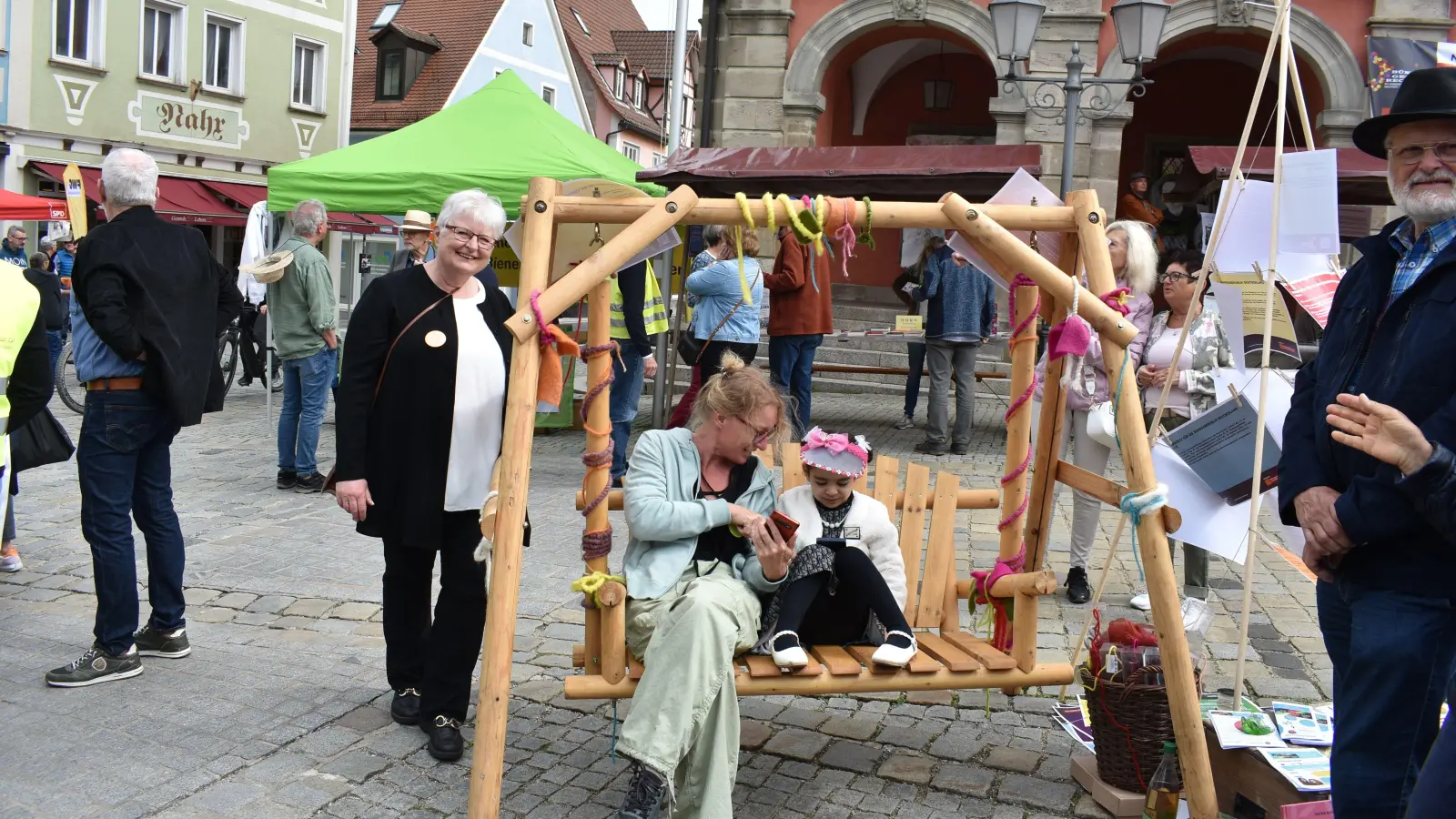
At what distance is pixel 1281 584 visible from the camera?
6.61 meters

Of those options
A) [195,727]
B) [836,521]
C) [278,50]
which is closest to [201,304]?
[195,727]

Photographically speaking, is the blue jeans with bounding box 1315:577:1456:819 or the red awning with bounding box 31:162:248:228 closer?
the blue jeans with bounding box 1315:577:1456:819

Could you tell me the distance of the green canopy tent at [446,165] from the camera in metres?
10.0

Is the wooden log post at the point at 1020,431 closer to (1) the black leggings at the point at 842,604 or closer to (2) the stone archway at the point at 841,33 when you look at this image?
(1) the black leggings at the point at 842,604

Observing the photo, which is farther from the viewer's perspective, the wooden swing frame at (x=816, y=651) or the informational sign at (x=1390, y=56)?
the informational sign at (x=1390, y=56)

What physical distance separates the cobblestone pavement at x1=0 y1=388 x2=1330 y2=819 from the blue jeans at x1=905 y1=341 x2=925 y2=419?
17.5 feet

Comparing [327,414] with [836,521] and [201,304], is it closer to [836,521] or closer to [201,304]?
[201,304]

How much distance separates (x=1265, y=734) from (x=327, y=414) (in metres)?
10.2

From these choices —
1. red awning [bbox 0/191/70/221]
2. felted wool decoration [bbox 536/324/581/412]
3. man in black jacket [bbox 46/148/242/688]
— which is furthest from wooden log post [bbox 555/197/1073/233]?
red awning [bbox 0/191/70/221]

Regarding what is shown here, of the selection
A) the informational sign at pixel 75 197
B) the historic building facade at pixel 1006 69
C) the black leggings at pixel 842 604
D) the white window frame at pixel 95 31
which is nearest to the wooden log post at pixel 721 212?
the black leggings at pixel 842 604

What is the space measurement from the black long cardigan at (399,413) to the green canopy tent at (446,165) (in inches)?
231

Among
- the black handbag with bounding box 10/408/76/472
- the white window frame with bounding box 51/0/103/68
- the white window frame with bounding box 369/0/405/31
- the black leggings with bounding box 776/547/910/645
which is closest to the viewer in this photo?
the black leggings with bounding box 776/547/910/645

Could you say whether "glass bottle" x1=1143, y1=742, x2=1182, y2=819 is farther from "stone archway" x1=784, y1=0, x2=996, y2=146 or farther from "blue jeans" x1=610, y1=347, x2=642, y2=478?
"stone archway" x1=784, y1=0, x2=996, y2=146

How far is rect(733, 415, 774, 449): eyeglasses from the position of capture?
13.0 ft
